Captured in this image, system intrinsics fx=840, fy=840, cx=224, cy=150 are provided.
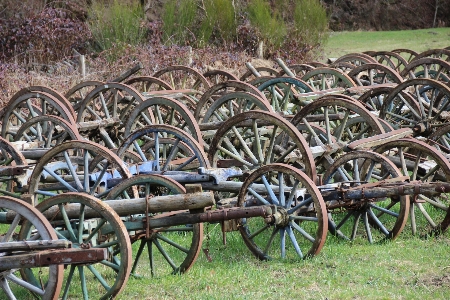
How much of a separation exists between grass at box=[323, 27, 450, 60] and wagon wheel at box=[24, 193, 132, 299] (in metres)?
16.4

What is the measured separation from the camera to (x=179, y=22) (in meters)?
19.6

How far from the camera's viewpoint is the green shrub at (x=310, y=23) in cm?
2116

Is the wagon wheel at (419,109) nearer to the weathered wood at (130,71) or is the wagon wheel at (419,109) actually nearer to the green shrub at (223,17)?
the weathered wood at (130,71)

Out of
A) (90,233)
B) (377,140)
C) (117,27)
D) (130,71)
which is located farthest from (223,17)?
(90,233)

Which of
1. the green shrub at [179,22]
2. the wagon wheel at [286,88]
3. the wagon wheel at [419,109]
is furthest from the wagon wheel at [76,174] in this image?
the green shrub at [179,22]

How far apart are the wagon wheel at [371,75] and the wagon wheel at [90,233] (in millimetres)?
6285

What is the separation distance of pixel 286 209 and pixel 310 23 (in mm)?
14899

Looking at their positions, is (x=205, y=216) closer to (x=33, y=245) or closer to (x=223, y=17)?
(x=33, y=245)

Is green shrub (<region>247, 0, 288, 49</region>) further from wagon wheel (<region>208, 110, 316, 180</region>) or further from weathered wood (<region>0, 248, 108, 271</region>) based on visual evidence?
weathered wood (<region>0, 248, 108, 271</region>)

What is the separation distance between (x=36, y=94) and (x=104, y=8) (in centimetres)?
977

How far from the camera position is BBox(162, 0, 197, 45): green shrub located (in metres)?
19.4

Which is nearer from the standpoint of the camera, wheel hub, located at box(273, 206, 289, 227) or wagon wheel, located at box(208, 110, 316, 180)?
wheel hub, located at box(273, 206, 289, 227)

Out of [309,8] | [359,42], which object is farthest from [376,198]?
[359,42]

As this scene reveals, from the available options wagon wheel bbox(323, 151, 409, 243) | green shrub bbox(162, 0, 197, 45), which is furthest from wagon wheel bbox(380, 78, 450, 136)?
green shrub bbox(162, 0, 197, 45)
